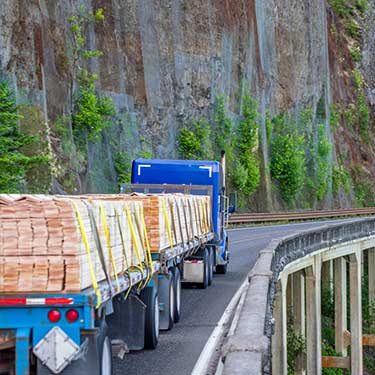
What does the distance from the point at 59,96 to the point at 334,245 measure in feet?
45.7

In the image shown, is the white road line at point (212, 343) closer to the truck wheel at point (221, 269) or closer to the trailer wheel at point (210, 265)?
the trailer wheel at point (210, 265)

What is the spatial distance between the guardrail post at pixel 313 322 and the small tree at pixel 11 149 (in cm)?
950

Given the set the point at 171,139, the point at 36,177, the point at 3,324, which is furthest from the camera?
the point at 171,139

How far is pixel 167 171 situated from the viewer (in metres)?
21.2

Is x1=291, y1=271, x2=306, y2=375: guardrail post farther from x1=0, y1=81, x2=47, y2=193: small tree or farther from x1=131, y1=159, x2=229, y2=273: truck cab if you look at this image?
x1=0, y1=81, x2=47, y2=193: small tree

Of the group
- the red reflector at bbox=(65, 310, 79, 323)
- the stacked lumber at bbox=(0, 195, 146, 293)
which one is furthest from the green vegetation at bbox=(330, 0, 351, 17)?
the red reflector at bbox=(65, 310, 79, 323)

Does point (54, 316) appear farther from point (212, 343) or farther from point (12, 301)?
point (212, 343)

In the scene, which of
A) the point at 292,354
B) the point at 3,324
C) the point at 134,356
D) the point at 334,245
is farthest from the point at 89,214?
the point at 334,245

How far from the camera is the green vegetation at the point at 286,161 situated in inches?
2424

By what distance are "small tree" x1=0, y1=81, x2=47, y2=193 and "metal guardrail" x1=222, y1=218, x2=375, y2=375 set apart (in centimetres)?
946

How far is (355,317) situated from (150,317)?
2150 cm

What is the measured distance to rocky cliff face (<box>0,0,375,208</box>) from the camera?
34.6 m

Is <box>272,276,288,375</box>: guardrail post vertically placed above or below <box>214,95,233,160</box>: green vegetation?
below

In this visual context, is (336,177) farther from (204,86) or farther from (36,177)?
(36,177)
